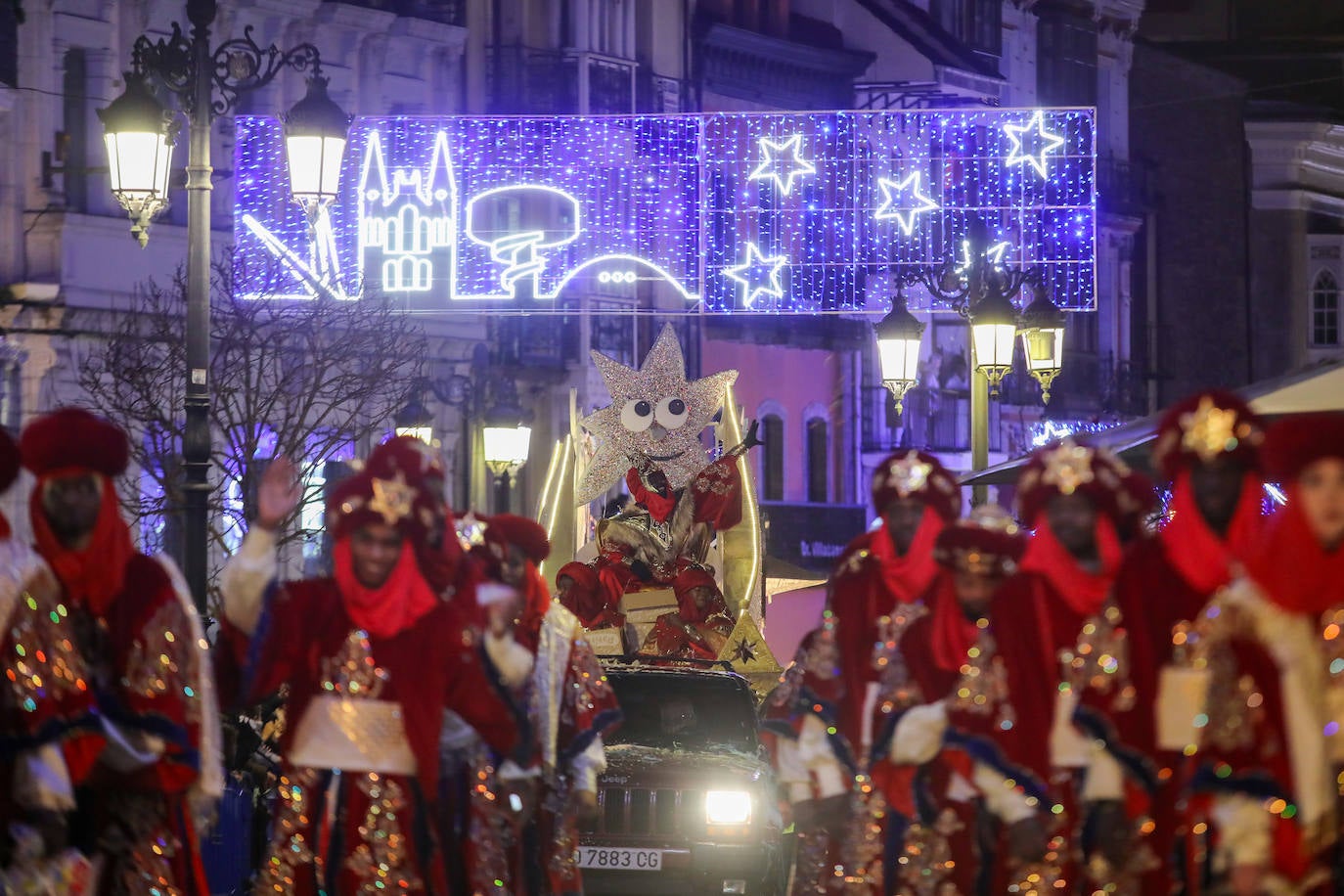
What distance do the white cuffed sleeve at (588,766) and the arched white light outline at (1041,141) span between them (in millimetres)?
16123

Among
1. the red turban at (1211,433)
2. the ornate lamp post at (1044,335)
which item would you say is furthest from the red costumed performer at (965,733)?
the ornate lamp post at (1044,335)

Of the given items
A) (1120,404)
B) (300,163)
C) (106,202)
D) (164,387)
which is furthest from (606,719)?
(1120,404)

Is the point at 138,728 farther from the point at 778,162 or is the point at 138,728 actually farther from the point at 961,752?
the point at 778,162

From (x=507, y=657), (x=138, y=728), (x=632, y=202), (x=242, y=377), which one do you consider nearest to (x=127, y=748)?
(x=138, y=728)

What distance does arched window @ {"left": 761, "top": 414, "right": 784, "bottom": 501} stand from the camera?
158 ft

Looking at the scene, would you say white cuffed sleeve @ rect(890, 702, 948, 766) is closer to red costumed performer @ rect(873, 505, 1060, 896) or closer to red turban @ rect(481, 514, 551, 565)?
red costumed performer @ rect(873, 505, 1060, 896)

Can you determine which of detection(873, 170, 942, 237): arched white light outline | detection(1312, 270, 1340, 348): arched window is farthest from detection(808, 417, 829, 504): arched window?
detection(873, 170, 942, 237): arched white light outline

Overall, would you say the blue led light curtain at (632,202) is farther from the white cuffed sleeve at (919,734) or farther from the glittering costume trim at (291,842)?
the glittering costume trim at (291,842)

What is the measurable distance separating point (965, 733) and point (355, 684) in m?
2.03

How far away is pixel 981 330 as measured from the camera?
62.7ft

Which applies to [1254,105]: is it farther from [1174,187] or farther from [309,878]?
[309,878]

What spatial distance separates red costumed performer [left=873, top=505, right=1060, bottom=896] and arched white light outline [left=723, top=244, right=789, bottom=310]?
16.1m

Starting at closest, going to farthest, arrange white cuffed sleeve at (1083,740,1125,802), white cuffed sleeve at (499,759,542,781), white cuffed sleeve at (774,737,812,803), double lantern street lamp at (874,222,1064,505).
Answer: white cuffed sleeve at (1083,740,1125,802)
white cuffed sleeve at (499,759,542,781)
white cuffed sleeve at (774,737,812,803)
double lantern street lamp at (874,222,1064,505)

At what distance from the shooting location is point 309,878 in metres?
8.73
